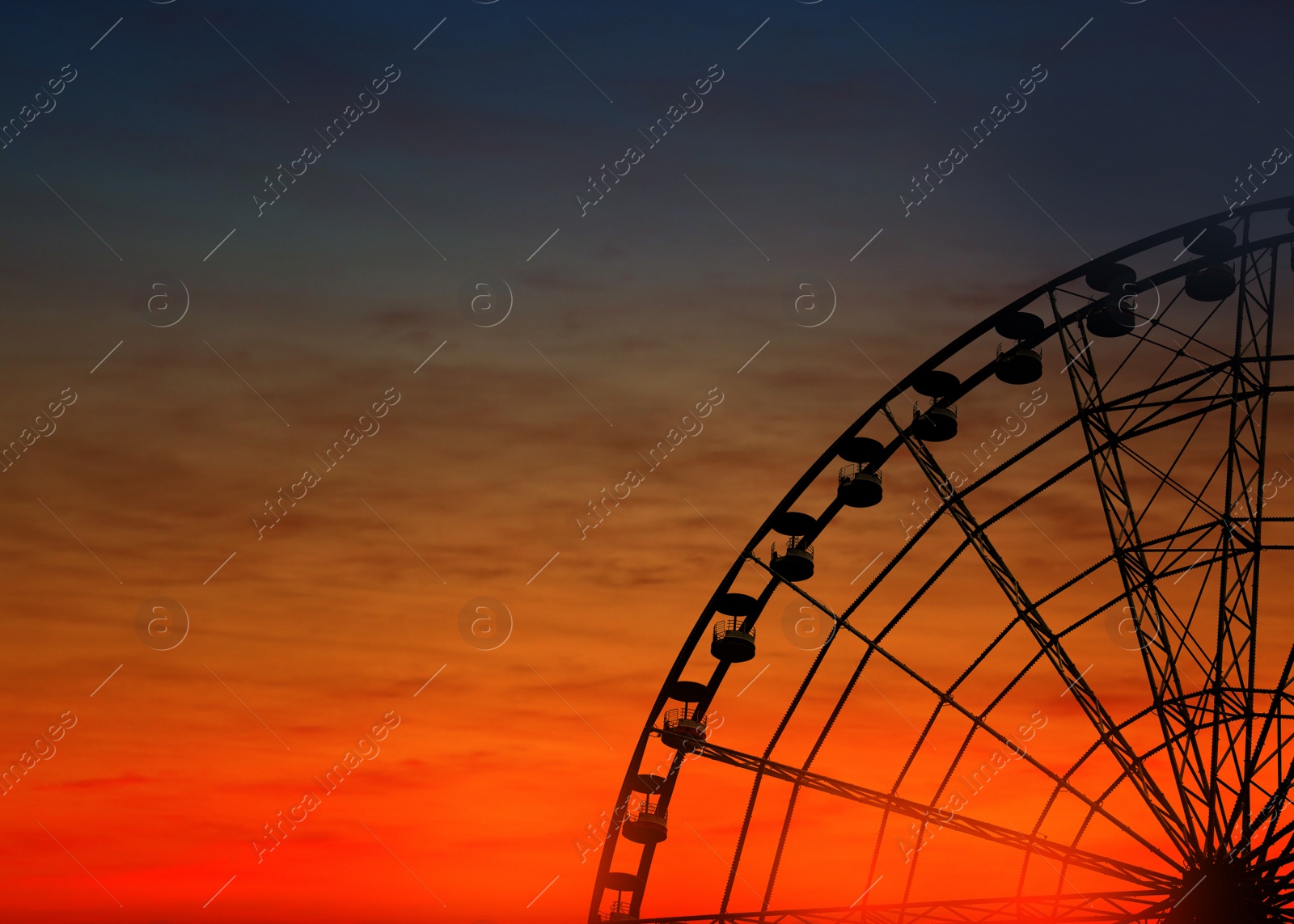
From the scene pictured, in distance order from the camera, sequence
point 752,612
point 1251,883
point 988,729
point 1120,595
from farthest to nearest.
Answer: point 752,612 < point 988,729 < point 1120,595 < point 1251,883

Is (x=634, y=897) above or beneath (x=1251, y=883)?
above

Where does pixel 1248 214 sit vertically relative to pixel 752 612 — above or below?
above

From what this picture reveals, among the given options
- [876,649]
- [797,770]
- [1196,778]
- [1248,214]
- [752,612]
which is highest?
[1248,214]

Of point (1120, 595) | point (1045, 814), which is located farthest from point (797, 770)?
point (1120, 595)

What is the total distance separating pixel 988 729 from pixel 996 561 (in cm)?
465

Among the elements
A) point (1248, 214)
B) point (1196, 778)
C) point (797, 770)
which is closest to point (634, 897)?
point (797, 770)

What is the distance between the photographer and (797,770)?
121 ft

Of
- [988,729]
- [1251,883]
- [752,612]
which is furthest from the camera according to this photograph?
[752,612]

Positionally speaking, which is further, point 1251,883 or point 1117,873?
point 1117,873

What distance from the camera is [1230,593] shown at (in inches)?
1224

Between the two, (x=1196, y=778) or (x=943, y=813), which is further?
(x=943, y=813)

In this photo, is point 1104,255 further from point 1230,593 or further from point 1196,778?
point 1196,778

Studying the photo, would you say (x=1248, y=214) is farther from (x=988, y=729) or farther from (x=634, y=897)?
(x=634, y=897)

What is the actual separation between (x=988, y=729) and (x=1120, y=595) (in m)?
5.36
